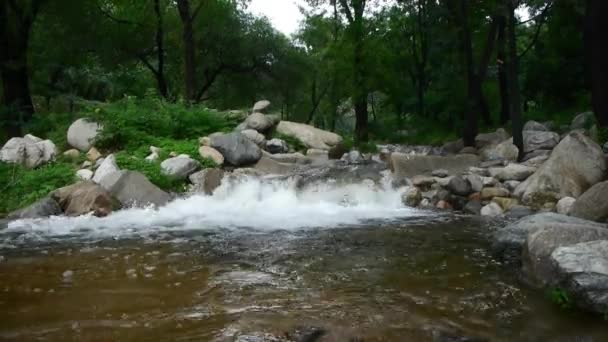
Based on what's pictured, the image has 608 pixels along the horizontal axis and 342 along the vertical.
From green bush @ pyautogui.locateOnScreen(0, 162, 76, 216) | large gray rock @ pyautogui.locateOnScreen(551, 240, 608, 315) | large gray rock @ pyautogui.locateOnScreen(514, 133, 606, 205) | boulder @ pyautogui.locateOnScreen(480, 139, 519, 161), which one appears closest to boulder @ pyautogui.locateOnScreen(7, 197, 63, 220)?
green bush @ pyautogui.locateOnScreen(0, 162, 76, 216)

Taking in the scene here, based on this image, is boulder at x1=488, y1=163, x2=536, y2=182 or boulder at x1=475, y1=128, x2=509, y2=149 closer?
boulder at x1=488, y1=163, x2=536, y2=182

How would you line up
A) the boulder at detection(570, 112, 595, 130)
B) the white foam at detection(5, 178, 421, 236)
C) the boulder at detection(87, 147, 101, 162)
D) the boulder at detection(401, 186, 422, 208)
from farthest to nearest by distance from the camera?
the boulder at detection(570, 112, 595, 130) < the boulder at detection(87, 147, 101, 162) < the boulder at detection(401, 186, 422, 208) < the white foam at detection(5, 178, 421, 236)

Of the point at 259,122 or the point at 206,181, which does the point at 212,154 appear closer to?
the point at 206,181

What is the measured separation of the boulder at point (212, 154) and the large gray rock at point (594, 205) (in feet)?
25.2

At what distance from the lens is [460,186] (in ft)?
33.1

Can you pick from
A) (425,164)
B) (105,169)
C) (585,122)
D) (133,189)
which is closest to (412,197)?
(425,164)

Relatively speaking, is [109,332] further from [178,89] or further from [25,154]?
[178,89]

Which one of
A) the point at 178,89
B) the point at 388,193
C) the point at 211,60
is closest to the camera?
the point at 388,193

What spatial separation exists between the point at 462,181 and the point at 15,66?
569 inches

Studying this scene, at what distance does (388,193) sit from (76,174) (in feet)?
21.7

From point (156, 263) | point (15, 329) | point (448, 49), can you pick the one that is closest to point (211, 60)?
point (448, 49)

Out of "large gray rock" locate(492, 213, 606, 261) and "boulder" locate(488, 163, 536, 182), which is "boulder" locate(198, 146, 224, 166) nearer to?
"boulder" locate(488, 163, 536, 182)

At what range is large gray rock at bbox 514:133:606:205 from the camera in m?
9.20

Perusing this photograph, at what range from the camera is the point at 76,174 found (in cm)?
1104
